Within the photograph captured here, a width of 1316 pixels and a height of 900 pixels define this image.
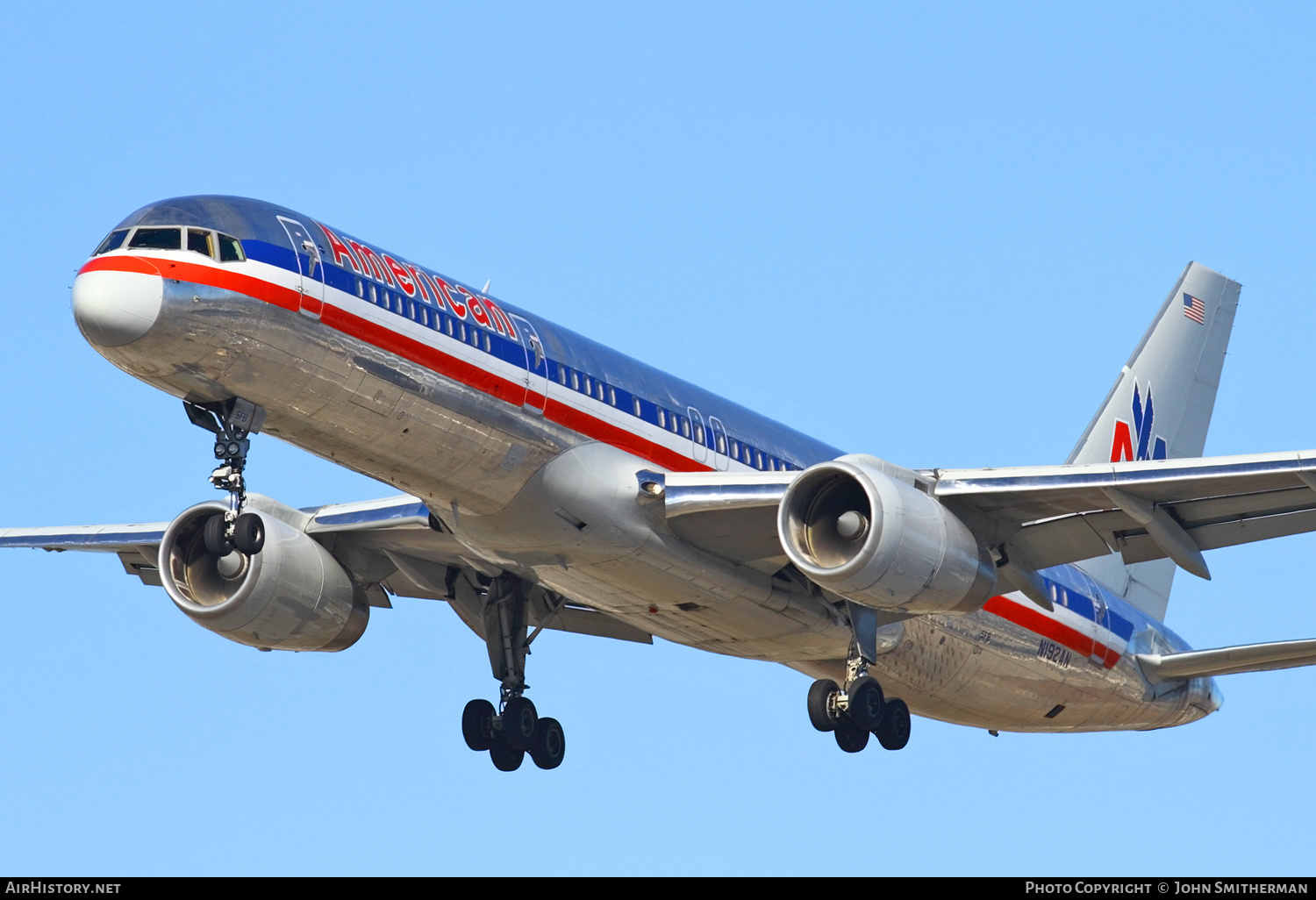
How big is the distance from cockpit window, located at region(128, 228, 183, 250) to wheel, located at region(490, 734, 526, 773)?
11.9 metres

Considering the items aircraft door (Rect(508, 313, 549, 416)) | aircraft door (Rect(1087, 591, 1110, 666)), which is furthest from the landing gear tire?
aircraft door (Rect(1087, 591, 1110, 666))

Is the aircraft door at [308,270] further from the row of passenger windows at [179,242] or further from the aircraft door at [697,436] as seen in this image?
the aircraft door at [697,436]

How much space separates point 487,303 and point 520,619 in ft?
24.0

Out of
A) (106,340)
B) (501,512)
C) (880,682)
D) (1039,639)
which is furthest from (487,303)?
(1039,639)

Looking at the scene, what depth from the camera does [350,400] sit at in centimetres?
2677

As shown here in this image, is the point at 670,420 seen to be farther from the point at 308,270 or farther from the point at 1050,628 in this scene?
the point at 1050,628

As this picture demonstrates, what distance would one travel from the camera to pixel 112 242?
85.6 ft

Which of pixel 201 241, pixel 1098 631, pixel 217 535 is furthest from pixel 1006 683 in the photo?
pixel 201 241

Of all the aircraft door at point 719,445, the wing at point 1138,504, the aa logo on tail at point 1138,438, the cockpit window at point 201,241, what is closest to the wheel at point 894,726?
the wing at point 1138,504

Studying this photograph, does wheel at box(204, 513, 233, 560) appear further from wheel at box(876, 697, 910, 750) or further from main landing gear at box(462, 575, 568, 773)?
wheel at box(876, 697, 910, 750)

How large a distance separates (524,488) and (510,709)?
22.2ft

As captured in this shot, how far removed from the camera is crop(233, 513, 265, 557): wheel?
2591cm

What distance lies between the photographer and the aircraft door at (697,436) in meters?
31.0
